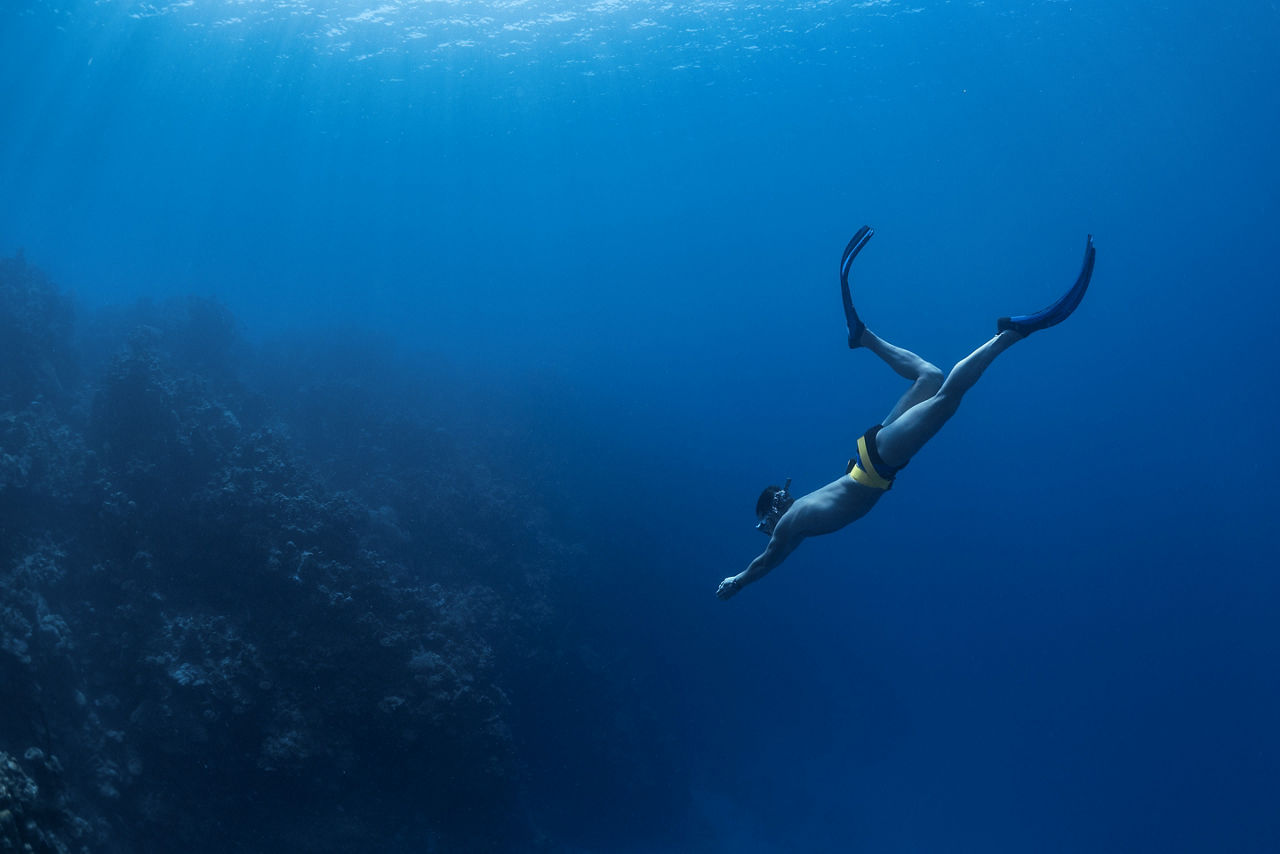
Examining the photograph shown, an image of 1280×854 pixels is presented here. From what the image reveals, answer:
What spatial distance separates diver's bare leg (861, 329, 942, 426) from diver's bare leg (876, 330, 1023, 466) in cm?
30

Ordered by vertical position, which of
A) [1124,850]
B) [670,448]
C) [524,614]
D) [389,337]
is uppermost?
[389,337]

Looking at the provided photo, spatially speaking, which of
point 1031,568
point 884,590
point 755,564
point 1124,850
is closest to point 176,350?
point 755,564

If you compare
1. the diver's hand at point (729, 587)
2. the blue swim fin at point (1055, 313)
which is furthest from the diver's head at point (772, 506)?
the blue swim fin at point (1055, 313)

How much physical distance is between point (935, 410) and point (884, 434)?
0.42m

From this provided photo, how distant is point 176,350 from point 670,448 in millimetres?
24106

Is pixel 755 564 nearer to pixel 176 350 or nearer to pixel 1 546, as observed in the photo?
pixel 1 546

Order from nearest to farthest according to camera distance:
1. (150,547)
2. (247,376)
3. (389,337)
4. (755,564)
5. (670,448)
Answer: (755,564), (150,547), (247,376), (389,337), (670,448)

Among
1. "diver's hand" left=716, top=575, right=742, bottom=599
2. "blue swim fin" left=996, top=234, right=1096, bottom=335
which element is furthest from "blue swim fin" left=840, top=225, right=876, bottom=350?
"diver's hand" left=716, top=575, right=742, bottom=599

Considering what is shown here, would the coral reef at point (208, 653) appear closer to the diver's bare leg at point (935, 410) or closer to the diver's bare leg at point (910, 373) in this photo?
the diver's bare leg at point (935, 410)

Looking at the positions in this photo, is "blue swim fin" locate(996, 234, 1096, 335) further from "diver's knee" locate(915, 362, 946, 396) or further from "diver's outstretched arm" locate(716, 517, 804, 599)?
"diver's outstretched arm" locate(716, 517, 804, 599)

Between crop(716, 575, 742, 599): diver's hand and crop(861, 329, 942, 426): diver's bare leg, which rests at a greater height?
crop(861, 329, 942, 426): diver's bare leg

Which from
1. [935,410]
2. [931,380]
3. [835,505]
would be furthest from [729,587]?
[931,380]

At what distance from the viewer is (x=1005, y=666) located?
41.3 meters

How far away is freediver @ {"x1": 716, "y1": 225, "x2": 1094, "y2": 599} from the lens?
14.1 ft
